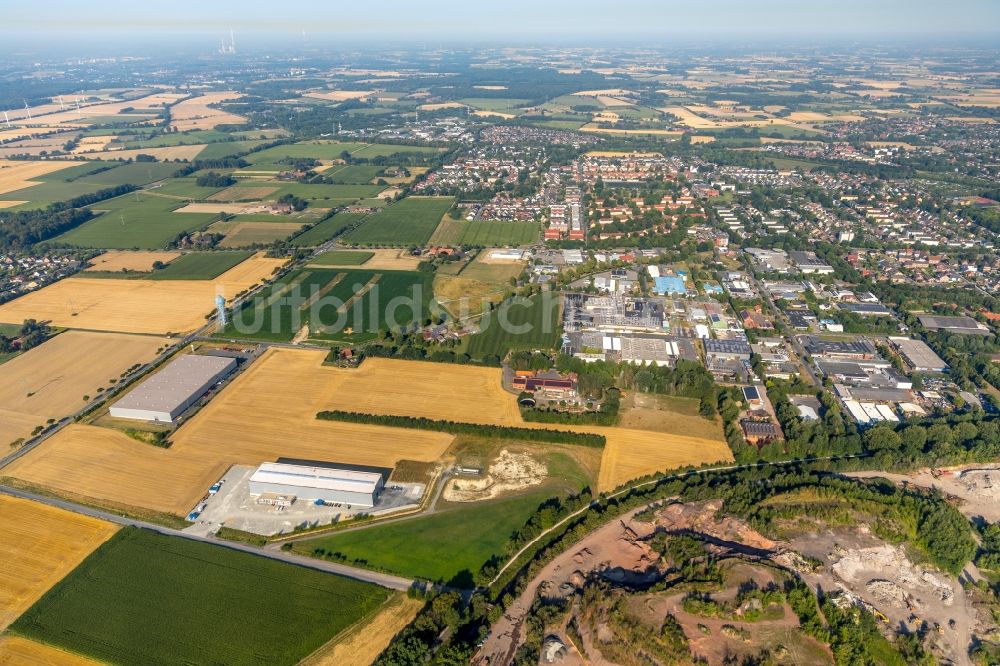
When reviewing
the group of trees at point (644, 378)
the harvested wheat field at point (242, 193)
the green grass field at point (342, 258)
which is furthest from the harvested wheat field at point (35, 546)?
the harvested wheat field at point (242, 193)

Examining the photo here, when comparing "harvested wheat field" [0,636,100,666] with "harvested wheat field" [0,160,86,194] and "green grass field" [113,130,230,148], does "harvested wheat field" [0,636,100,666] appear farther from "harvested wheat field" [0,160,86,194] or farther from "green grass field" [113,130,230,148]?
"green grass field" [113,130,230,148]

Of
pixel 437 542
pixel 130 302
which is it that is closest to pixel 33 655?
pixel 437 542

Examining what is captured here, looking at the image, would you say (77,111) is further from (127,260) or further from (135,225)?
(127,260)

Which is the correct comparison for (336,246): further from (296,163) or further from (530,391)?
(296,163)

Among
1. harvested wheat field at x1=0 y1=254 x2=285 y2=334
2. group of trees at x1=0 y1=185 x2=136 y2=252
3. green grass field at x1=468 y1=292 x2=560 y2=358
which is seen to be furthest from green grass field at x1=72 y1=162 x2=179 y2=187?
green grass field at x1=468 y1=292 x2=560 y2=358

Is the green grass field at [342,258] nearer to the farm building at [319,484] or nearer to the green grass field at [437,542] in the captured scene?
the farm building at [319,484]

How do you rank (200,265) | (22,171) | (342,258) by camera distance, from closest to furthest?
(200,265) → (342,258) → (22,171)

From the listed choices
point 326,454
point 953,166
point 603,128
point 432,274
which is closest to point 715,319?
point 432,274

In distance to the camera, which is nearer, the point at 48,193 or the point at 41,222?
the point at 41,222
